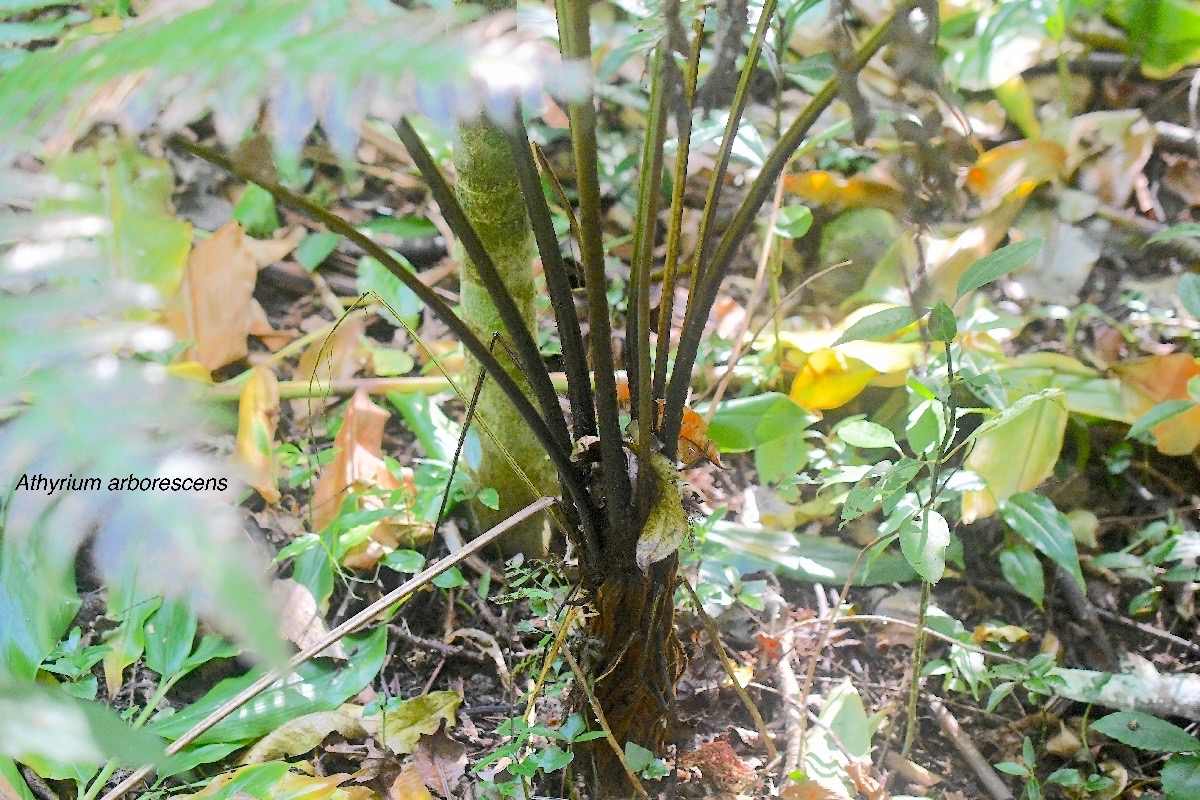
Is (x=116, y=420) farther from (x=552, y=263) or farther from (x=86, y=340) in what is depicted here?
(x=552, y=263)

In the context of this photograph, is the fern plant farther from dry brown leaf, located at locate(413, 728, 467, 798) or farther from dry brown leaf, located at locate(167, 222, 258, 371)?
dry brown leaf, located at locate(167, 222, 258, 371)

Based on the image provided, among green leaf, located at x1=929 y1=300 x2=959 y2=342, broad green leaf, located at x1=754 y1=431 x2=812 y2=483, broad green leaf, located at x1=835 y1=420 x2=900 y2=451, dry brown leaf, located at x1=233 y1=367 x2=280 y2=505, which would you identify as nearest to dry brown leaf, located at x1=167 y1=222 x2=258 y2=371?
dry brown leaf, located at x1=233 y1=367 x2=280 y2=505

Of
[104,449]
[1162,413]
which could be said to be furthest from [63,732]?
[1162,413]

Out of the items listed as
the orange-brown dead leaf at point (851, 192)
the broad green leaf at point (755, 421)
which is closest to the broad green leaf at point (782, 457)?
the broad green leaf at point (755, 421)

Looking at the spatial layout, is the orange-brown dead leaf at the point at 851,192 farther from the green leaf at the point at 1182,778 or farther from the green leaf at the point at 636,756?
the green leaf at the point at 636,756

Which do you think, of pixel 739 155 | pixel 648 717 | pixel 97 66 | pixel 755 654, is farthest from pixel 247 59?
pixel 755 654
